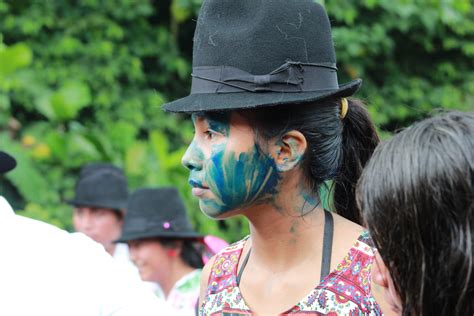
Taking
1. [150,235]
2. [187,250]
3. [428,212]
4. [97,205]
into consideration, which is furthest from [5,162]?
[97,205]

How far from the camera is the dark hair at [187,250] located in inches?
237

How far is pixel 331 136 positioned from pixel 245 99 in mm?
→ 347

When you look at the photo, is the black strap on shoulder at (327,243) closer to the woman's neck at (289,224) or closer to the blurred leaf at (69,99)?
the woman's neck at (289,224)

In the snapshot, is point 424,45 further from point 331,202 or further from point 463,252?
point 463,252

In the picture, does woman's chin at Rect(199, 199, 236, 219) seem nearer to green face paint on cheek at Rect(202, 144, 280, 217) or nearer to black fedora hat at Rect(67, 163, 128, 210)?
green face paint on cheek at Rect(202, 144, 280, 217)

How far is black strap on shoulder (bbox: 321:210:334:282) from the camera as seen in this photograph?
105 inches

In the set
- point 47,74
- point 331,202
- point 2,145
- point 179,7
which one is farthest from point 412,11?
point 331,202

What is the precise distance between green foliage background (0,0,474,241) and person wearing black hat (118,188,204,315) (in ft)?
7.24

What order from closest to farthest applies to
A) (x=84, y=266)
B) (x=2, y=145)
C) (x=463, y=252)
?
(x=463, y=252) < (x=84, y=266) < (x=2, y=145)

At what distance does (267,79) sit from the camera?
2.61 m

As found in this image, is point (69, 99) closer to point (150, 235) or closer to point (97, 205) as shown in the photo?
point (97, 205)

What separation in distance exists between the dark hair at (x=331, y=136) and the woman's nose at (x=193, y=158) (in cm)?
19

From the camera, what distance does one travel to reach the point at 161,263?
5.97 m

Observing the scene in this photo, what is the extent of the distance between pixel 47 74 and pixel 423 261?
762cm
